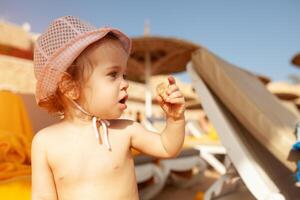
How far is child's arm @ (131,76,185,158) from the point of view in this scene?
92 centimetres

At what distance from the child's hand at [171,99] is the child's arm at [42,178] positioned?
43 cm

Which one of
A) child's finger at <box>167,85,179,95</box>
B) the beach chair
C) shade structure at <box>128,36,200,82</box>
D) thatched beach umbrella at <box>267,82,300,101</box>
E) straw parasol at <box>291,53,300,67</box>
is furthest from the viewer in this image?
thatched beach umbrella at <box>267,82,300,101</box>

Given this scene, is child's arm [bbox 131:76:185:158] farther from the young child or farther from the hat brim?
the hat brim

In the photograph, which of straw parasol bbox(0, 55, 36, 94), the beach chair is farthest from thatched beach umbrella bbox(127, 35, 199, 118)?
the beach chair

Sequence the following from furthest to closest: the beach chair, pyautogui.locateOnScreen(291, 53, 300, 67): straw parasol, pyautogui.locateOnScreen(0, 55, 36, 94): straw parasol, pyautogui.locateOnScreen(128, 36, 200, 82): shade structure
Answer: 1. pyautogui.locateOnScreen(291, 53, 300, 67): straw parasol
2. pyautogui.locateOnScreen(128, 36, 200, 82): shade structure
3. pyautogui.locateOnScreen(0, 55, 36, 94): straw parasol
4. the beach chair

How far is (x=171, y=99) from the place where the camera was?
91 cm

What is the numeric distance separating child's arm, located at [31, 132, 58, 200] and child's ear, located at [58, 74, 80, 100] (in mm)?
195

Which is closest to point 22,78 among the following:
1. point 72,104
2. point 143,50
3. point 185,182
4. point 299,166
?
point 185,182

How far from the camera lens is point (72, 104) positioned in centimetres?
105

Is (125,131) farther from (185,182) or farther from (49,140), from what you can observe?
→ (185,182)

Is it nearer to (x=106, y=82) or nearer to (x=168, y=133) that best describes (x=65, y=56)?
(x=106, y=82)

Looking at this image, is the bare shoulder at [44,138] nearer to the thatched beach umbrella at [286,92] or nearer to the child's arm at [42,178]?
the child's arm at [42,178]

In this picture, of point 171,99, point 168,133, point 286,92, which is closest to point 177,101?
point 171,99

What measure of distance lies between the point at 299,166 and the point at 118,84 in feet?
3.40
